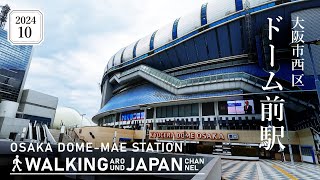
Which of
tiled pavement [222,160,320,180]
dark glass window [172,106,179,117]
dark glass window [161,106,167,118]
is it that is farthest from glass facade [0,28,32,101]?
tiled pavement [222,160,320,180]

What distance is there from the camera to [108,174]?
14961 mm

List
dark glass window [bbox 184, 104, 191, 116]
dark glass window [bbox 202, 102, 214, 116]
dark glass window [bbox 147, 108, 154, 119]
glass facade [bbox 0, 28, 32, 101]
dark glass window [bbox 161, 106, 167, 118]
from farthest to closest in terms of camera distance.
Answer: glass facade [bbox 0, 28, 32, 101], dark glass window [bbox 147, 108, 154, 119], dark glass window [bbox 161, 106, 167, 118], dark glass window [bbox 184, 104, 191, 116], dark glass window [bbox 202, 102, 214, 116]

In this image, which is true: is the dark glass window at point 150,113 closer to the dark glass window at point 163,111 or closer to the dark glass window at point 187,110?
the dark glass window at point 163,111

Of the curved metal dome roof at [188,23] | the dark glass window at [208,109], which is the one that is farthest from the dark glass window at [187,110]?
the curved metal dome roof at [188,23]

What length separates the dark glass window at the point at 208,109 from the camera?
33.9 meters

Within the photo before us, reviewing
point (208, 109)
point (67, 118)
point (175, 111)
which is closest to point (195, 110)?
point (208, 109)

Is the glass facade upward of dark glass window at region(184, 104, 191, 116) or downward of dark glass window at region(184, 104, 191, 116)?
upward

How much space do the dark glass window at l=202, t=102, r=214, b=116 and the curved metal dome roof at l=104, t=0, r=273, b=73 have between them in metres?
15.1

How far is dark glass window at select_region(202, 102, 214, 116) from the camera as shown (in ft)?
111

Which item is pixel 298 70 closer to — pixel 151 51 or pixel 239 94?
pixel 239 94

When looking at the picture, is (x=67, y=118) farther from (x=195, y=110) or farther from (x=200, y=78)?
(x=200, y=78)

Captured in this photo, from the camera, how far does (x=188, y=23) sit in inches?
1526

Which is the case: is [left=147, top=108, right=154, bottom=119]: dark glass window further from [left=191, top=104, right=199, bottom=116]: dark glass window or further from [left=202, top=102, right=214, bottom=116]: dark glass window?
[left=202, top=102, right=214, bottom=116]: dark glass window

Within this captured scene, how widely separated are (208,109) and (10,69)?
91.3 metres
